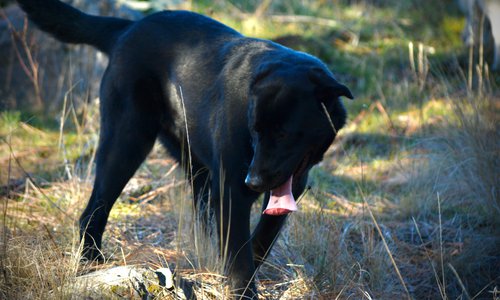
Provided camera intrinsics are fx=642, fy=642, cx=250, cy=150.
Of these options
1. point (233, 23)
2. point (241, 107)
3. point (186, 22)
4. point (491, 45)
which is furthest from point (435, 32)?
point (241, 107)

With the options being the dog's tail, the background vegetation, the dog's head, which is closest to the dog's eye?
the dog's head

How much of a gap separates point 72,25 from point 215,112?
4.14 feet

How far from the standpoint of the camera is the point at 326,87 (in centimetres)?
300

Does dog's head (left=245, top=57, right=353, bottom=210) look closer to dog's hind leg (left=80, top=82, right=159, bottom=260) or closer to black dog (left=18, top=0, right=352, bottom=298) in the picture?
black dog (left=18, top=0, right=352, bottom=298)

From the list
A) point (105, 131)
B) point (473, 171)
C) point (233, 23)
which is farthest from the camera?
point (233, 23)

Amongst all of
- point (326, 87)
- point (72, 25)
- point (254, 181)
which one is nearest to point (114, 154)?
point (72, 25)

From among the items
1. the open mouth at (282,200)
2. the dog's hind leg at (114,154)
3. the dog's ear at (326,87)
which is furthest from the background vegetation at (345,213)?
the dog's ear at (326,87)

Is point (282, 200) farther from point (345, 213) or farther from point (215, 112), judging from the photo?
point (345, 213)

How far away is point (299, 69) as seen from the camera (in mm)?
3092

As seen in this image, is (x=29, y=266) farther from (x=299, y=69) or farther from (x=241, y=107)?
(x=299, y=69)

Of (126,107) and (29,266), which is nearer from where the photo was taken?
(29,266)

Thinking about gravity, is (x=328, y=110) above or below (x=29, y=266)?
above

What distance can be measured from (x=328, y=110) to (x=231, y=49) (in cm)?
83

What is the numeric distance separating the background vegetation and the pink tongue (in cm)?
35
